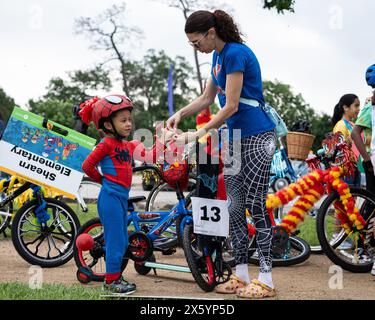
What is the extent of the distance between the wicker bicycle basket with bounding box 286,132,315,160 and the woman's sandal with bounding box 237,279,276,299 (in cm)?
255

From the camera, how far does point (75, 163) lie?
606cm

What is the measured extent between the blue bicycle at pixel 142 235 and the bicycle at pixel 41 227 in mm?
525

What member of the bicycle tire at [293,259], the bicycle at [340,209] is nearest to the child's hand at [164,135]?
the bicycle at [340,209]

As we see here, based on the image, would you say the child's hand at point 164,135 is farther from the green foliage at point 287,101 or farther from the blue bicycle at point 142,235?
the green foliage at point 287,101

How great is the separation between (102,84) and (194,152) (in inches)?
1878

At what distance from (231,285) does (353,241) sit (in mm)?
1874

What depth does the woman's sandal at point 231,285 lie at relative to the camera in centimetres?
470

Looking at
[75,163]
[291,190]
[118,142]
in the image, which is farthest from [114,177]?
[291,190]

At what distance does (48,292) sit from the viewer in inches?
175

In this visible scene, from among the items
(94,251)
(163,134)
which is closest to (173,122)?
(163,134)

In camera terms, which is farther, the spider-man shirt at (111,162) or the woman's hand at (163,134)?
the spider-man shirt at (111,162)

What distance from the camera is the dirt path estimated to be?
15.6 feet

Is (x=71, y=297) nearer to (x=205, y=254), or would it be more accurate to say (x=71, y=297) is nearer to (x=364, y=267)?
(x=205, y=254)

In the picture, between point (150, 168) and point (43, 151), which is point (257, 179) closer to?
point (150, 168)
